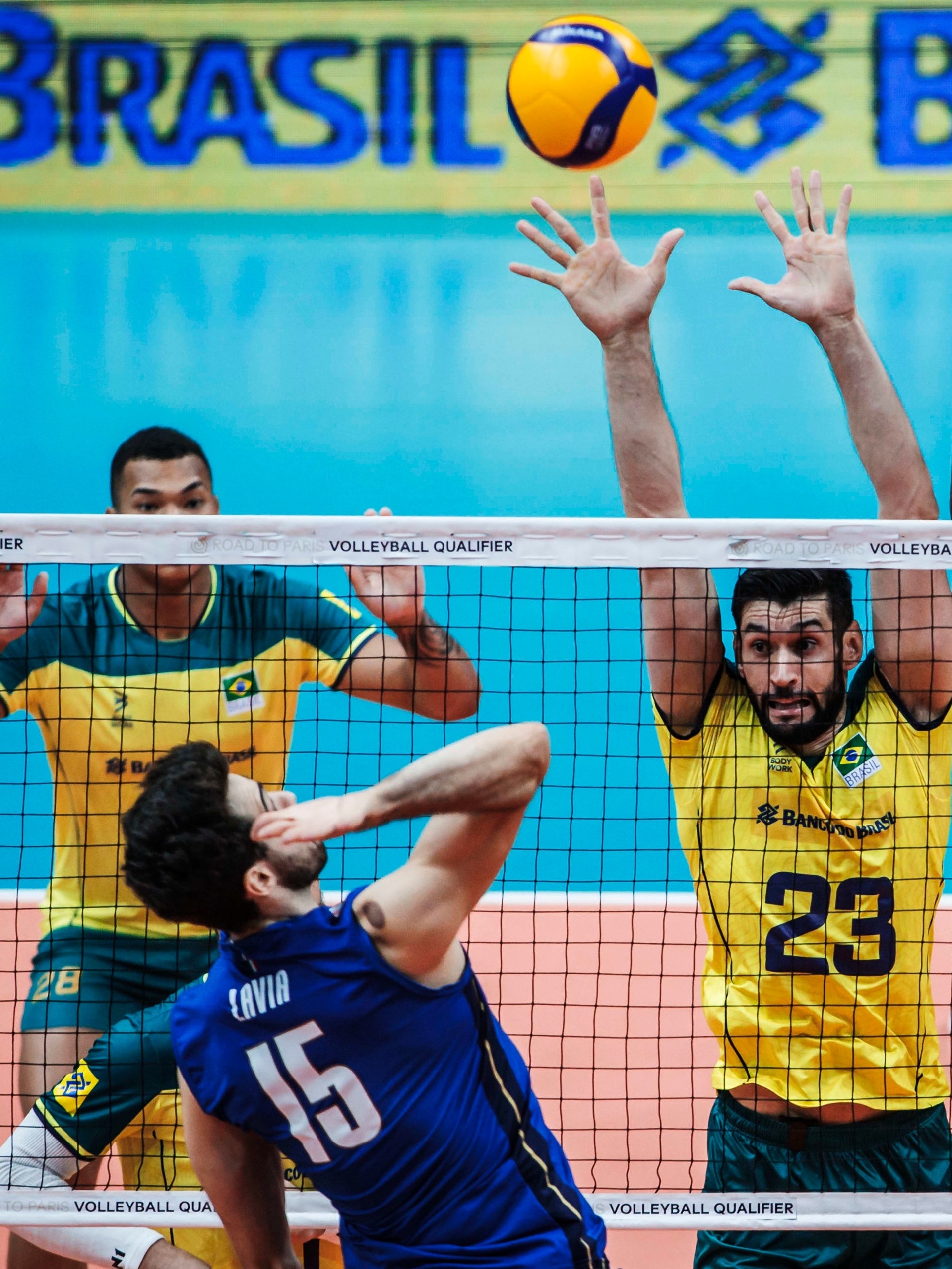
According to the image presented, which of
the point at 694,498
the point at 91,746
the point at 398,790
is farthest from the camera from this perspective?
the point at 694,498

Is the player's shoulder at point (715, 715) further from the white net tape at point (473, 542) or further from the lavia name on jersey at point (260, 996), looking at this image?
the lavia name on jersey at point (260, 996)

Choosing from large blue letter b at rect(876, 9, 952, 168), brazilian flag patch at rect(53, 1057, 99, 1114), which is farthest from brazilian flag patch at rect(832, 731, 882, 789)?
large blue letter b at rect(876, 9, 952, 168)

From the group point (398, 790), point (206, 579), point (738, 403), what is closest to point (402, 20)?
point (738, 403)

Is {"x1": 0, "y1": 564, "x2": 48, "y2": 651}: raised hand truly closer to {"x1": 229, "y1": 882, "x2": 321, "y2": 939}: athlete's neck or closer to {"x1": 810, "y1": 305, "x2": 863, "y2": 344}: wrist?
{"x1": 229, "y1": 882, "x2": 321, "y2": 939}: athlete's neck

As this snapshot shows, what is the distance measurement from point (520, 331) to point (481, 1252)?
7142 millimetres

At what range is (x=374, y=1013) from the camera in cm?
240

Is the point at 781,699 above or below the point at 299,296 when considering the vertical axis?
below

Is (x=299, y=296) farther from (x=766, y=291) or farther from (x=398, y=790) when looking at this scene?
(x=398, y=790)

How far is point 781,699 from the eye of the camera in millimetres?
3396

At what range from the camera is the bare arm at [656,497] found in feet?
11.2

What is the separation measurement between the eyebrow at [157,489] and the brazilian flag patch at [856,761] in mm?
2309

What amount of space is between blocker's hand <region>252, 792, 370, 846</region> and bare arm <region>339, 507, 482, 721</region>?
5.01 ft

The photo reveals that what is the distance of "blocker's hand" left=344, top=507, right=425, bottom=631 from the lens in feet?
12.2

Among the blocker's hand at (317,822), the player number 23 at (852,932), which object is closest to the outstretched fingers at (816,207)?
the player number 23 at (852,932)
